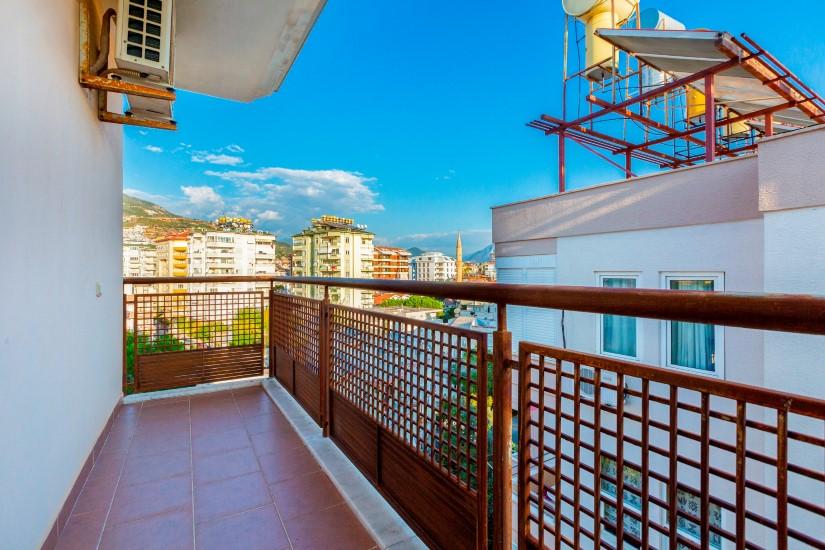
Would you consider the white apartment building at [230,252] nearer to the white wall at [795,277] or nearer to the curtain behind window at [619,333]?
the curtain behind window at [619,333]

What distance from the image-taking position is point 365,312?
1.71 metres

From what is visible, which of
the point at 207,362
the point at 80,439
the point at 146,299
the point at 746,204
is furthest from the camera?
the point at 746,204

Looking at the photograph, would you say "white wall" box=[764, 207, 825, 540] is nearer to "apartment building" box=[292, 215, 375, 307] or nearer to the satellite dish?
the satellite dish

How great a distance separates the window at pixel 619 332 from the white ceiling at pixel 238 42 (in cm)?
401

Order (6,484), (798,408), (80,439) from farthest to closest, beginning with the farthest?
(80,439)
(6,484)
(798,408)

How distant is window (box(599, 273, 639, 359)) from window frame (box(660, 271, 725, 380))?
304mm

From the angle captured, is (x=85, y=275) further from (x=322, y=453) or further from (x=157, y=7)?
(x=322, y=453)

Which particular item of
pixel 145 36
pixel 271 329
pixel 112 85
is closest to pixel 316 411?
pixel 271 329

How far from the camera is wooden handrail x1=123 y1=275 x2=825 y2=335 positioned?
44 centimetres

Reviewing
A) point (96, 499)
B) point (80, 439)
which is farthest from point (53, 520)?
point (80, 439)

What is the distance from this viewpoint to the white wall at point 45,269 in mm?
1100

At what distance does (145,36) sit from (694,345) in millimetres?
5238

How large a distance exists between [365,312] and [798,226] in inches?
165

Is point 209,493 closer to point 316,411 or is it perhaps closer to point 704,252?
point 316,411
